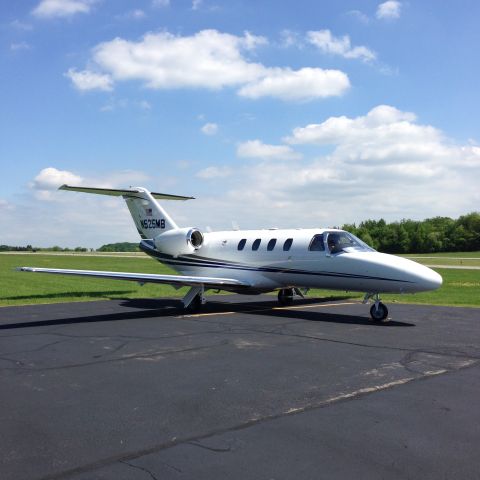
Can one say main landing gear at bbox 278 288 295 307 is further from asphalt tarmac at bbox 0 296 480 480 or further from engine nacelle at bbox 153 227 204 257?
asphalt tarmac at bbox 0 296 480 480

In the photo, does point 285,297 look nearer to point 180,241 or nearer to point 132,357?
point 180,241

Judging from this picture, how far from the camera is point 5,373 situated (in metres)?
8.07

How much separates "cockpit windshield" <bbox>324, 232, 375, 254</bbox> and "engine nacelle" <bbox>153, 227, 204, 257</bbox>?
5.86 metres

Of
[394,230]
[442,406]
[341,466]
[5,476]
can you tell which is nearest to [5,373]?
[5,476]

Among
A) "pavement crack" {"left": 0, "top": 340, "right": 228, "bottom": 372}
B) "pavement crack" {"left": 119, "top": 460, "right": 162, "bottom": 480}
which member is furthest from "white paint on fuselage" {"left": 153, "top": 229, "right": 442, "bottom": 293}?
"pavement crack" {"left": 119, "top": 460, "right": 162, "bottom": 480}

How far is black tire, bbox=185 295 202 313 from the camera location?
16969 mm

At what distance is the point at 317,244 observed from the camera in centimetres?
1571

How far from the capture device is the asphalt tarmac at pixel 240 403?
4621mm

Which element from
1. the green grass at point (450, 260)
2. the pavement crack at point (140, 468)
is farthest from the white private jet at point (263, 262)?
the green grass at point (450, 260)

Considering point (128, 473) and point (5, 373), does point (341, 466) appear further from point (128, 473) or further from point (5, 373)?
point (5, 373)

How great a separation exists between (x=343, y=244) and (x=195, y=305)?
5319 mm

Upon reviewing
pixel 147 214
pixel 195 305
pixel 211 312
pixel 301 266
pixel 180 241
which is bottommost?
pixel 211 312

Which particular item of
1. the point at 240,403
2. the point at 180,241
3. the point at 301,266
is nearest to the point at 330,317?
the point at 301,266

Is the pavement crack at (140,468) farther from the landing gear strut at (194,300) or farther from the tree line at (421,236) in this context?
the tree line at (421,236)
